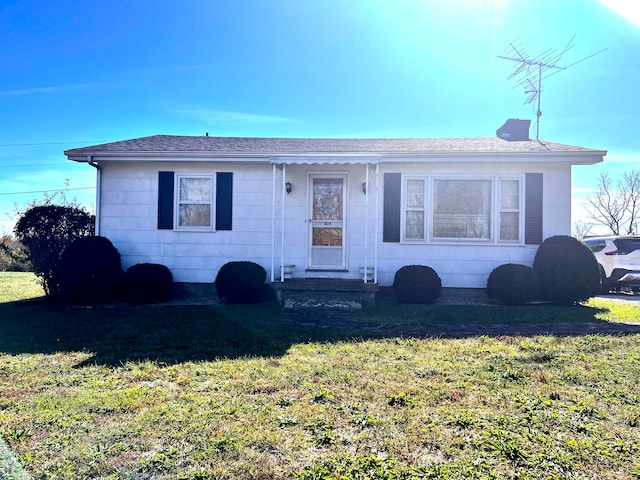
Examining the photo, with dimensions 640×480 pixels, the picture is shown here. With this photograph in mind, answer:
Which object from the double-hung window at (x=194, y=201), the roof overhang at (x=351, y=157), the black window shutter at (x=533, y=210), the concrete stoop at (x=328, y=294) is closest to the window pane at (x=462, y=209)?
the roof overhang at (x=351, y=157)

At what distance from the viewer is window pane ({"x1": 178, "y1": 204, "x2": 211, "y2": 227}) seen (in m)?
9.23

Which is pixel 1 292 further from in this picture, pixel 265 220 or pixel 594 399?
pixel 594 399

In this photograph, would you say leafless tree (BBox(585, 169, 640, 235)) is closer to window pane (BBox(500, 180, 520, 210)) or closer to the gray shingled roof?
the gray shingled roof

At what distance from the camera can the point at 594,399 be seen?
10.9 feet

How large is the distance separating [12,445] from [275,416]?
5.52 feet

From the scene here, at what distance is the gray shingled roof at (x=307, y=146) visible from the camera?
28.8ft

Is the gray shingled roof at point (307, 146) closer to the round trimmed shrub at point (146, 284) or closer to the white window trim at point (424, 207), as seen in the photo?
the white window trim at point (424, 207)

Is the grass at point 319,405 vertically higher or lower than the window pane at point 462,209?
lower

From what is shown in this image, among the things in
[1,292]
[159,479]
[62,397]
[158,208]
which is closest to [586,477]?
[159,479]

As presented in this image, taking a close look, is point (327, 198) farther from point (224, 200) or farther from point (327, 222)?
point (224, 200)

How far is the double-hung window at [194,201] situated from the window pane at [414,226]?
4547 mm

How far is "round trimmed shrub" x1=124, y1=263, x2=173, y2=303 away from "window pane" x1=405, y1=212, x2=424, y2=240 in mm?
5443

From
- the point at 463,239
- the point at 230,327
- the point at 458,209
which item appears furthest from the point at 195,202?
the point at 463,239

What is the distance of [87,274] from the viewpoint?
8195 mm
